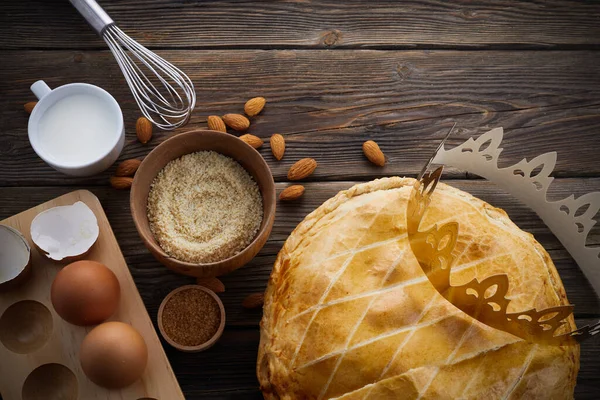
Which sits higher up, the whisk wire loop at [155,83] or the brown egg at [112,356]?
the whisk wire loop at [155,83]

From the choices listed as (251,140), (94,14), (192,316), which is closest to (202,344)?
(192,316)

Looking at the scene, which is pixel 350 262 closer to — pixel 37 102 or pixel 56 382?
pixel 56 382

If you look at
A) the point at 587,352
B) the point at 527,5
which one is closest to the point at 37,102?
the point at 527,5

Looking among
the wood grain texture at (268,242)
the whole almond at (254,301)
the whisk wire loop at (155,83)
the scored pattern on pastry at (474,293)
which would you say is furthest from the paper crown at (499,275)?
the whisk wire loop at (155,83)

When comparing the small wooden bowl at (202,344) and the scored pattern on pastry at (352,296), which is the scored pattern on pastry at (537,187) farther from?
the small wooden bowl at (202,344)

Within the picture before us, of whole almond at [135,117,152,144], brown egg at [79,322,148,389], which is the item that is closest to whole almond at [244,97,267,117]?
whole almond at [135,117,152,144]
